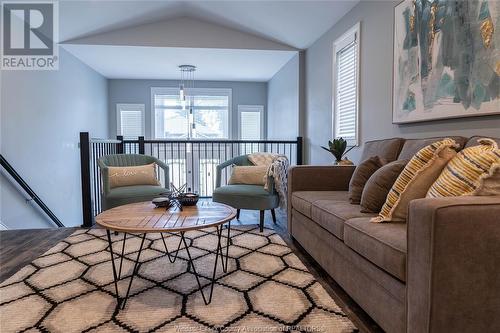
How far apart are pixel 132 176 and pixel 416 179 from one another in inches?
111

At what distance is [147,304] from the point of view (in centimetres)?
181

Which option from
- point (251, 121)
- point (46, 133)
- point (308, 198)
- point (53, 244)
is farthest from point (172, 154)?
point (308, 198)

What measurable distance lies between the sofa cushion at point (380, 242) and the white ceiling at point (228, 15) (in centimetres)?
269

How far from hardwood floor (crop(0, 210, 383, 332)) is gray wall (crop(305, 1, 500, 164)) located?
1249 millimetres

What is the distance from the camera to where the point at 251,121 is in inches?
289

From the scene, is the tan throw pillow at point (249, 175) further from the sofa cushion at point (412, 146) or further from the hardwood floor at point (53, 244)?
the sofa cushion at point (412, 146)

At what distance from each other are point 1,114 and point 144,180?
5.42ft

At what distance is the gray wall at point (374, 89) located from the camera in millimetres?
2125

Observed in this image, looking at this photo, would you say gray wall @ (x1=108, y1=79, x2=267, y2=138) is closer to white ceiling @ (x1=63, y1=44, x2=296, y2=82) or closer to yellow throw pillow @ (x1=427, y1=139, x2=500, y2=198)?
white ceiling @ (x1=63, y1=44, x2=296, y2=82)

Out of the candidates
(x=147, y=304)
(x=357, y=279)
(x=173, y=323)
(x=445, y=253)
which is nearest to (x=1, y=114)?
(x=147, y=304)

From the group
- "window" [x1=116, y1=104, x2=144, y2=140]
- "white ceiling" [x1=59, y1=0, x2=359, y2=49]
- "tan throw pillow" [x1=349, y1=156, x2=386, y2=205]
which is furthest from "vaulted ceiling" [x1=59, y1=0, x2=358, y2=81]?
"tan throw pillow" [x1=349, y1=156, x2=386, y2=205]

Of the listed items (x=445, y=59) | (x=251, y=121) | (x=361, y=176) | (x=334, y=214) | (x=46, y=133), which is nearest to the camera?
(x=334, y=214)

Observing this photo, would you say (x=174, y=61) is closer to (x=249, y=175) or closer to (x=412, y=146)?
(x=249, y=175)

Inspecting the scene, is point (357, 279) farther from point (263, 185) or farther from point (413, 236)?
A: point (263, 185)
